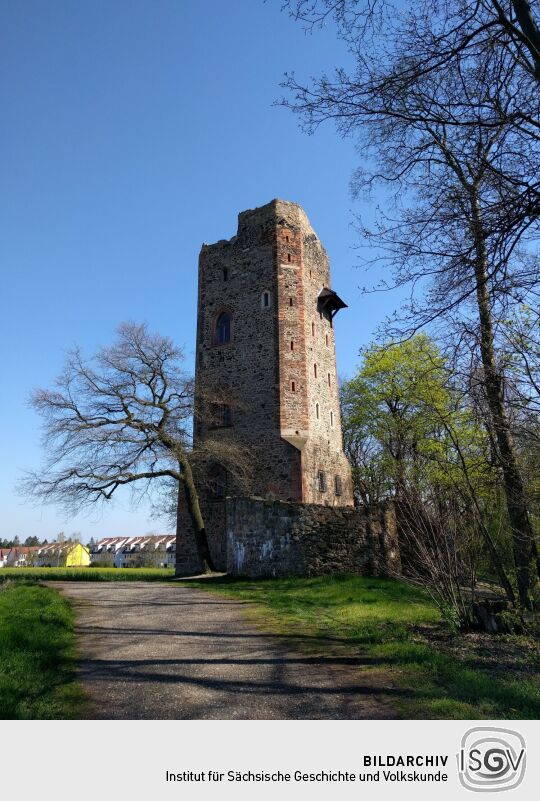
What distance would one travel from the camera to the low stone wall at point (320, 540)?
13.9 metres

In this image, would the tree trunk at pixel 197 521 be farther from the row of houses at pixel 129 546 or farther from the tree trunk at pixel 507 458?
the row of houses at pixel 129 546

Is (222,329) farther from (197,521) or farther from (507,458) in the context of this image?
(507,458)

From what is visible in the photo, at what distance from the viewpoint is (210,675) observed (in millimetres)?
4988

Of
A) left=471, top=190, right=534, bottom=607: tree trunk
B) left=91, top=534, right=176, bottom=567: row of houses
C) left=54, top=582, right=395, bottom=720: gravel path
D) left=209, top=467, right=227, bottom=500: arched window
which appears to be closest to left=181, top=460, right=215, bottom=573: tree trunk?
left=209, top=467, right=227, bottom=500: arched window

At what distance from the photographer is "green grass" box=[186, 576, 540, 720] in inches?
166

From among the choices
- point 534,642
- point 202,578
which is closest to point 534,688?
point 534,642
